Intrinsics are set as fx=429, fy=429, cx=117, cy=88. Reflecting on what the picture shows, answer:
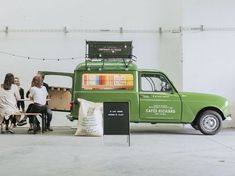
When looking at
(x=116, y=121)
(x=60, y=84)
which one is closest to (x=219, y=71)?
(x=60, y=84)

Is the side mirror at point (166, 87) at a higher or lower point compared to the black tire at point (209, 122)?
higher

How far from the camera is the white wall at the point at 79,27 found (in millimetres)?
13211

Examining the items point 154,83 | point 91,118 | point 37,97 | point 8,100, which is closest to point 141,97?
point 154,83

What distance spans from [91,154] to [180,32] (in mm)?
7159

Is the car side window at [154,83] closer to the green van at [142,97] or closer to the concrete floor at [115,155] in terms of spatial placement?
the green van at [142,97]

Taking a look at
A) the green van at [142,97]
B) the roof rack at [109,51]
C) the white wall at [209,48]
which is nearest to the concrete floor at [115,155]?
the green van at [142,97]

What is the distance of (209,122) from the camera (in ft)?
34.9

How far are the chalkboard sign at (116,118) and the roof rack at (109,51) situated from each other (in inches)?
116

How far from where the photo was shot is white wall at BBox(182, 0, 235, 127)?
13031 millimetres

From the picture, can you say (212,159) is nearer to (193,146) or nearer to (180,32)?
(193,146)

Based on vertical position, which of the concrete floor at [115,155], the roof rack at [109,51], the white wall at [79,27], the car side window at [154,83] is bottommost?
the concrete floor at [115,155]

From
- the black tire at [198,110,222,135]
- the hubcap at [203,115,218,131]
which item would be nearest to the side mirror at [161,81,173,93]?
the black tire at [198,110,222,135]

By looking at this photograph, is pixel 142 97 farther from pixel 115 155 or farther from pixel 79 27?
pixel 79 27

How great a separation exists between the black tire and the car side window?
112 cm
